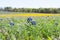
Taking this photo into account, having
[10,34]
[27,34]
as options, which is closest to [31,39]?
[27,34]

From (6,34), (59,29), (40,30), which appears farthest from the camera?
(59,29)

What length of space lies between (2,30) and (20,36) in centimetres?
37

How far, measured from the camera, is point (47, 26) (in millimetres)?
5891

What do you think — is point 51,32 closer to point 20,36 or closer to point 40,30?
point 40,30

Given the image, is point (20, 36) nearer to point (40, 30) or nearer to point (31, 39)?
point (31, 39)

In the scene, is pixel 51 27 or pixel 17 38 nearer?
pixel 17 38

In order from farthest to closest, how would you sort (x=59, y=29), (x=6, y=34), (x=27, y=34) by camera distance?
1. (x=59, y=29)
2. (x=27, y=34)
3. (x=6, y=34)

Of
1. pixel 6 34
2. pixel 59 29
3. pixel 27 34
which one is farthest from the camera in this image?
pixel 59 29

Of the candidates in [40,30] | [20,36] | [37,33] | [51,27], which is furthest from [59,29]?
[20,36]

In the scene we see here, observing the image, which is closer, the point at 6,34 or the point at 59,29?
the point at 6,34

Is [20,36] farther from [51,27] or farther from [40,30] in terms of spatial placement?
[51,27]

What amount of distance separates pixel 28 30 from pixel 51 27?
34.6 inches

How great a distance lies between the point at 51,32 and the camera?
5570mm

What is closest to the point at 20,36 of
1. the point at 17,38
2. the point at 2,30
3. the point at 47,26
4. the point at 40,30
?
the point at 17,38
